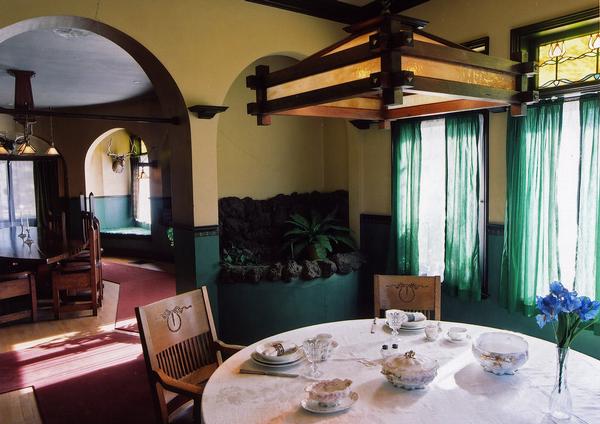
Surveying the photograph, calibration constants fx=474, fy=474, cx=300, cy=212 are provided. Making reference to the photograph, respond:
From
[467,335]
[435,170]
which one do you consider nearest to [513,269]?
[435,170]

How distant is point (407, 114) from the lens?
2.30 m

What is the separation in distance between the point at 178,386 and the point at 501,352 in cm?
127

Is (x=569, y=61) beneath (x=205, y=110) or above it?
above

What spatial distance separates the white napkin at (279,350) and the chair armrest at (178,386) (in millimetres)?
290

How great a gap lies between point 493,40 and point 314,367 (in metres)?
2.74

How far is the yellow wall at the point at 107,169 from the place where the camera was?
9586 mm

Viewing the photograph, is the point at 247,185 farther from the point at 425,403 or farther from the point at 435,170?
the point at 425,403

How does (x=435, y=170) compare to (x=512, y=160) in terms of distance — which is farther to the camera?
(x=435, y=170)

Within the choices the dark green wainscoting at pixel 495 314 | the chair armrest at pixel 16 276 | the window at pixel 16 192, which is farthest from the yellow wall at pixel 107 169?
the dark green wainscoting at pixel 495 314

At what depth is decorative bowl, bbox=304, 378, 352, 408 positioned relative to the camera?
152cm

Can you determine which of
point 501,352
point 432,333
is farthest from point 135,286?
point 501,352

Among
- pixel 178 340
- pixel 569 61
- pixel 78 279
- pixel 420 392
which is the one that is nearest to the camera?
pixel 420 392

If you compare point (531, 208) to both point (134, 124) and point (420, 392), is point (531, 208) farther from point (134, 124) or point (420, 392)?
point (134, 124)

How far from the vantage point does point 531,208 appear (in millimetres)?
3172
